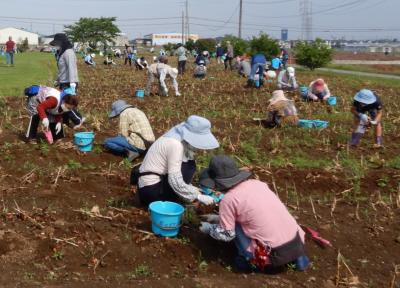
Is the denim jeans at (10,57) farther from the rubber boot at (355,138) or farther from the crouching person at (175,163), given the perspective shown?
the crouching person at (175,163)

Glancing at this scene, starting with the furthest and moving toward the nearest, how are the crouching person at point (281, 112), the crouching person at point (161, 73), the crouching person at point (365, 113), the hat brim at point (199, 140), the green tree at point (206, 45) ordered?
1. the green tree at point (206, 45)
2. the crouching person at point (161, 73)
3. the crouching person at point (281, 112)
4. the crouching person at point (365, 113)
5. the hat brim at point (199, 140)

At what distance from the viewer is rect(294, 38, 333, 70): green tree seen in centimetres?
2917

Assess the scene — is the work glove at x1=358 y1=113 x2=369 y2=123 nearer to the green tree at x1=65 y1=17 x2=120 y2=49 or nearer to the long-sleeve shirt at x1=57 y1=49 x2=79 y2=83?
the long-sleeve shirt at x1=57 y1=49 x2=79 y2=83

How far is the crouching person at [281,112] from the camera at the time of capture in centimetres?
1002

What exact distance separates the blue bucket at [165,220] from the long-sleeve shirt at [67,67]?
548cm

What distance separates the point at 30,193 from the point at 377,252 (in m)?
3.80

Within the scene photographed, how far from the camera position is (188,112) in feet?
38.7

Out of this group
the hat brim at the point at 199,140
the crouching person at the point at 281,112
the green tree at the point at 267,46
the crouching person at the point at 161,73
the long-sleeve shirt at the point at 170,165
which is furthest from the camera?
the green tree at the point at 267,46

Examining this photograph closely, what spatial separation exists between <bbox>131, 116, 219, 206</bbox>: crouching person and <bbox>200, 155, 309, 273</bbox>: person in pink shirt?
25.3 inches

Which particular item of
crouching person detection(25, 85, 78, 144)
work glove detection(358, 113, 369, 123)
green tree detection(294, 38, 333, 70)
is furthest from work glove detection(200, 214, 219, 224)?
green tree detection(294, 38, 333, 70)

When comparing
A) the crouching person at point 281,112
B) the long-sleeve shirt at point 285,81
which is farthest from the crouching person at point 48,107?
the long-sleeve shirt at point 285,81

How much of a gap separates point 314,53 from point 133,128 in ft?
78.3

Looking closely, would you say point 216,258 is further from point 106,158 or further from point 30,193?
point 106,158

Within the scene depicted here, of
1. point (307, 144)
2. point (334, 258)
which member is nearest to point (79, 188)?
point (334, 258)
